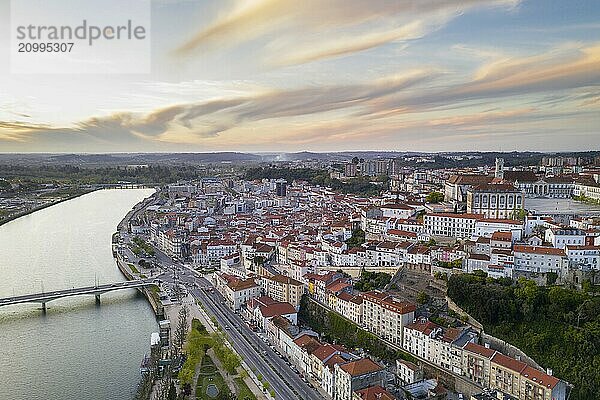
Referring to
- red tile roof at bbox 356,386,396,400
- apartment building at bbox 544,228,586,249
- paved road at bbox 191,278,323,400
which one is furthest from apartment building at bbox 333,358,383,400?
apartment building at bbox 544,228,586,249

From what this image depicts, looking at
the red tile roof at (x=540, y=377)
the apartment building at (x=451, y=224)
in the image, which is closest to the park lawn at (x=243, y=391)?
the red tile roof at (x=540, y=377)

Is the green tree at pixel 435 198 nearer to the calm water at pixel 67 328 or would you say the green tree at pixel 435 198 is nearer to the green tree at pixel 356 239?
the green tree at pixel 356 239

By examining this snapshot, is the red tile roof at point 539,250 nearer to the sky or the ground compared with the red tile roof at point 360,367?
nearer to the sky

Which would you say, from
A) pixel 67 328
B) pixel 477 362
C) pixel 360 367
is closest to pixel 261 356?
pixel 360 367

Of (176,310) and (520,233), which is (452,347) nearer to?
(520,233)

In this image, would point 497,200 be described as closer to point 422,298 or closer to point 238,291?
point 422,298

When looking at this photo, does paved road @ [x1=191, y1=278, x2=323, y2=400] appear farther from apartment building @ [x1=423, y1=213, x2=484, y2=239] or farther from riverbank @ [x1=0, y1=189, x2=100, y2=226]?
riverbank @ [x1=0, y1=189, x2=100, y2=226]
